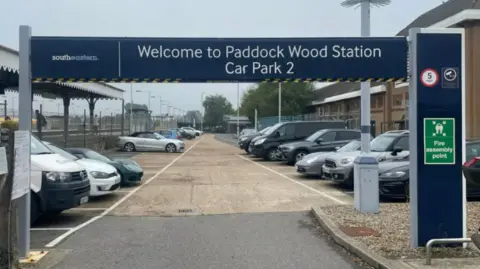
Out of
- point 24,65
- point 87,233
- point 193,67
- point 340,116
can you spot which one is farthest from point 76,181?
point 340,116

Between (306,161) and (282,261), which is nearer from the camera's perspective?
(282,261)

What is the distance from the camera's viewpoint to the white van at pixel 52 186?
28.9 feet

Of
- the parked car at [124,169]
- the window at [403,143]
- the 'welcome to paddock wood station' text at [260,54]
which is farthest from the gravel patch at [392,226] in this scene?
the parked car at [124,169]

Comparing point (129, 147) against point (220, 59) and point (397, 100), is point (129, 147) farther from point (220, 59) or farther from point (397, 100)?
point (220, 59)

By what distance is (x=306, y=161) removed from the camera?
16.9m

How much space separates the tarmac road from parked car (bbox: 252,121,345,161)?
11207 millimetres

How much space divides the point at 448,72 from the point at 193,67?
11.7 feet

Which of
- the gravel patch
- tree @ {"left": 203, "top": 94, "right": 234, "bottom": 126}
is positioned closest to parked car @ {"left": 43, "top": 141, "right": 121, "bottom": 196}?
the gravel patch

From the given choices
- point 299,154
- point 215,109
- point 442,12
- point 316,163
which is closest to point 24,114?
point 316,163

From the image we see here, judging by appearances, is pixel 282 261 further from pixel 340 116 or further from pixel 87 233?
pixel 340 116

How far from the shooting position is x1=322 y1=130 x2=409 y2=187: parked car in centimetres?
1378

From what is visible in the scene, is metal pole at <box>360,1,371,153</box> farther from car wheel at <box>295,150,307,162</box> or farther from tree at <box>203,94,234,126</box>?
tree at <box>203,94,234,126</box>

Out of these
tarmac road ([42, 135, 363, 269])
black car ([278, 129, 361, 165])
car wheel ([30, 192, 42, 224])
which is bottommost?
tarmac road ([42, 135, 363, 269])

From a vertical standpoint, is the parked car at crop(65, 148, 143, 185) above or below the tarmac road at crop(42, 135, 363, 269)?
above
